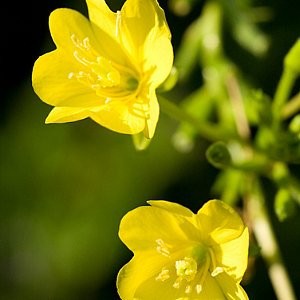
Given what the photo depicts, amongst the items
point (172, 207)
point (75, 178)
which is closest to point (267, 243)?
point (172, 207)

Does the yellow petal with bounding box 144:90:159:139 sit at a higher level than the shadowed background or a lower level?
higher

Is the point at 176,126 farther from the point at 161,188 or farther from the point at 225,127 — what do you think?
the point at 225,127

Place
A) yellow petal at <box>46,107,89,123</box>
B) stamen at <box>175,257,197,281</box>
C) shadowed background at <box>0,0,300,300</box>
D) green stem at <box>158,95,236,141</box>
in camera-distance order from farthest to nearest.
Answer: shadowed background at <box>0,0,300,300</box> < green stem at <box>158,95,236,141</box> < stamen at <box>175,257,197,281</box> < yellow petal at <box>46,107,89,123</box>

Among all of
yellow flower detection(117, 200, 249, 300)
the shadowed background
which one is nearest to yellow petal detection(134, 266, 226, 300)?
yellow flower detection(117, 200, 249, 300)

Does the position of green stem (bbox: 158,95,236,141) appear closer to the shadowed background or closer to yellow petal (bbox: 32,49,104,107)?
yellow petal (bbox: 32,49,104,107)

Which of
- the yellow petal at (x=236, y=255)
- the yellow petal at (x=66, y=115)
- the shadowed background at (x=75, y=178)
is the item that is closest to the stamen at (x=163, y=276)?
the yellow petal at (x=236, y=255)

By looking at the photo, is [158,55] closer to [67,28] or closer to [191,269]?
[67,28]

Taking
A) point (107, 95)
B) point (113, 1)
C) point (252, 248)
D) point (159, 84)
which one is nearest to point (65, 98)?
point (107, 95)

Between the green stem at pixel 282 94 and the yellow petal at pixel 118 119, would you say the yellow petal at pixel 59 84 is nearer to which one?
the yellow petal at pixel 118 119
